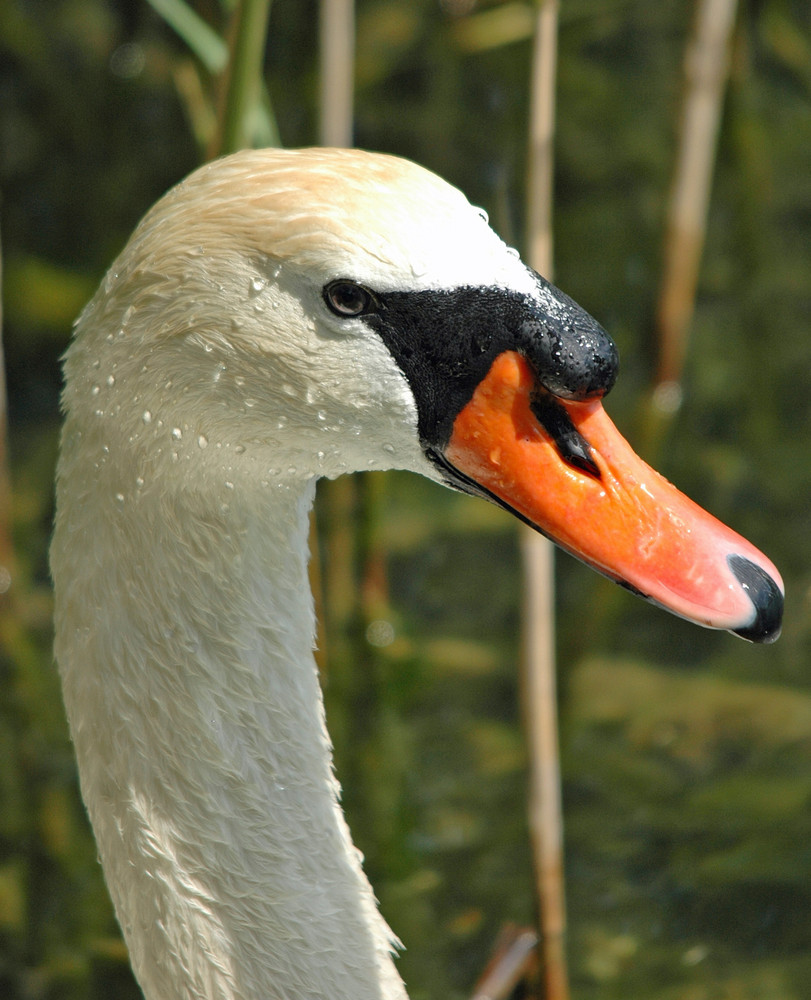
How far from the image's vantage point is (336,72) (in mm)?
3348

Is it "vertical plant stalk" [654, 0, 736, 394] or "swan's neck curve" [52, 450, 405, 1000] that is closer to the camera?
"swan's neck curve" [52, 450, 405, 1000]

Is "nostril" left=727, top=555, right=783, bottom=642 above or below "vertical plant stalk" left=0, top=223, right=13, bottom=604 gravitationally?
below

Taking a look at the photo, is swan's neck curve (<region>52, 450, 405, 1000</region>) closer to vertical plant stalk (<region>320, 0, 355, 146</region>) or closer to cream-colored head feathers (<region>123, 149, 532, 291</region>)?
cream-colored head feathers (<region>123, 149, 532, 291</region>)

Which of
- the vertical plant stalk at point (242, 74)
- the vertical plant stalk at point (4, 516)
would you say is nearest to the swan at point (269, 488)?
the vertical plant stalk at point (242, 74)

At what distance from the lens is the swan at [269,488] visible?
1.71 meters

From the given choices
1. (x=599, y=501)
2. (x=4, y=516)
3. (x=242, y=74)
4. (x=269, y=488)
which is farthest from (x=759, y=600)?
(x=4, y=516)

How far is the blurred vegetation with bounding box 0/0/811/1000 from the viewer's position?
3.62 meters

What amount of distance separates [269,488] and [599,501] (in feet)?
1.61

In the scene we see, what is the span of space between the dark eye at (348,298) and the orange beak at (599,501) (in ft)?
0.63

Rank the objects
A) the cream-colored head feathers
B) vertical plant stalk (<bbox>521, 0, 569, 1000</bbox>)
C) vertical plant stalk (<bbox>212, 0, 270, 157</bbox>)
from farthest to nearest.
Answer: vertical plant stalk (<bbox>521, 0, 569, 1000</bbox>) → vertical plant stalk (<bbox>212, 0, 270, 157</bbox>) → the cream-colored head feathers

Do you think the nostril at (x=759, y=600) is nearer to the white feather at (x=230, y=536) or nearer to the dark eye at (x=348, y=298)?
the white feather at (x=230, y=536)

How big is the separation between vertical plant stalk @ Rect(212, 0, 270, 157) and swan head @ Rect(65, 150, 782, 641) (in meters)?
1.05

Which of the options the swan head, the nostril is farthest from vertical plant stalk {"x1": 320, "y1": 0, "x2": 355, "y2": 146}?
the nostril

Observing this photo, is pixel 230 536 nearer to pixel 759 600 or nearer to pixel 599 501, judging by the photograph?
pixel 599 501
